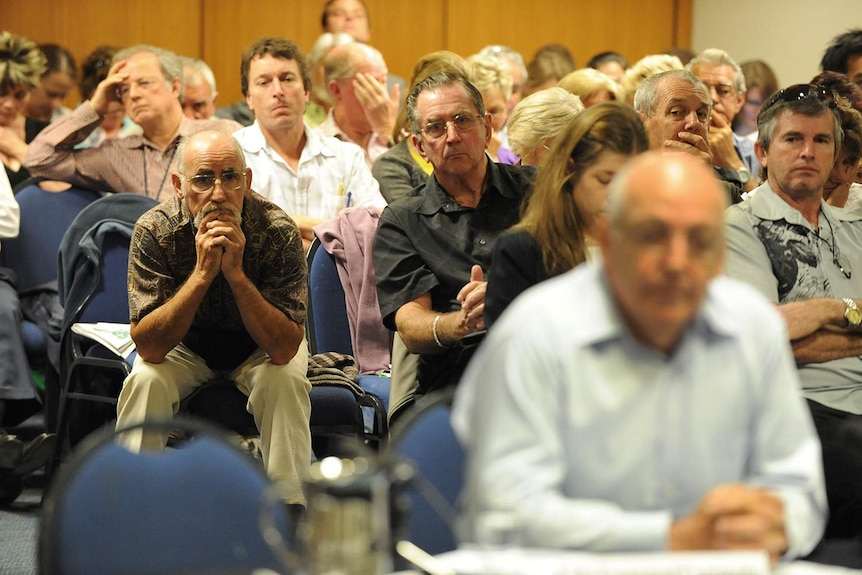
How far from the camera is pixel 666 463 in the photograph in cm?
147

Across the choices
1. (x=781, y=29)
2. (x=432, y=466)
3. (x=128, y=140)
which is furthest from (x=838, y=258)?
(x=781, y=29)

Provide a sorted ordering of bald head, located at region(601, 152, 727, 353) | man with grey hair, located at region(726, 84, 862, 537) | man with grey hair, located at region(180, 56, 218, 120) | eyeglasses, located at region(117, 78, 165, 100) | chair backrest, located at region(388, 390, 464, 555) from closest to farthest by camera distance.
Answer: bald head, located at region(601, 152, 727, 353) < chair backrest, located at region(388, 390, 464, 555) < man with grey hair, located at region(726, 84, 862, 537) < eyeglasses, located at region(117, 78, 165, 100) < man with grey hair, located at region(180, 56, 218, 120)

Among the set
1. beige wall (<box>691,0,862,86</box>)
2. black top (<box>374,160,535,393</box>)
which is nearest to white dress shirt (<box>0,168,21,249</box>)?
black top (<box>374,160,535,393</box>)

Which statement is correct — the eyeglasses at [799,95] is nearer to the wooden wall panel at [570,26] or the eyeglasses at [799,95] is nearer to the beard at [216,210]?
the beard at [216,210]

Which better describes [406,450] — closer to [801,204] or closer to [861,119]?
[801,204]

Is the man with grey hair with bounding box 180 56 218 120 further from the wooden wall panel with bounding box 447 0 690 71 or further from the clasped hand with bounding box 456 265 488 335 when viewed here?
the clasped hand with bounding box 456 265 488 335

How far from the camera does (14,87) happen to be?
5113mm

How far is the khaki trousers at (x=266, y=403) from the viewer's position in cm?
319

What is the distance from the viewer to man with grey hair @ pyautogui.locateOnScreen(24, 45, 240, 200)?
4488 mm

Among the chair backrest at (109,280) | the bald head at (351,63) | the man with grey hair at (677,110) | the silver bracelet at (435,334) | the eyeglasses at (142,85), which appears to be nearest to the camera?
the silver bracelet at (435,334)

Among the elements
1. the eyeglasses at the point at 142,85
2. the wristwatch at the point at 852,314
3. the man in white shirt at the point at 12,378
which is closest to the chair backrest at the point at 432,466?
the wristwatch at the point at 852,314

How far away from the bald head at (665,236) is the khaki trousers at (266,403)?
189 centimetres

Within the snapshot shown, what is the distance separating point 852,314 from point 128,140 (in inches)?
110

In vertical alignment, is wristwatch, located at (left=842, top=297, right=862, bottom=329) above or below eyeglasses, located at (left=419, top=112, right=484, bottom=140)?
below
